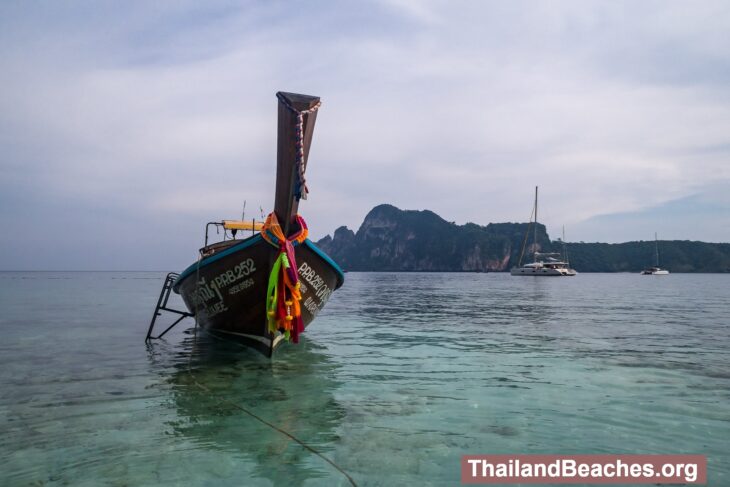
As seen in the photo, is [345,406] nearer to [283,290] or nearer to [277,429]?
[277,429]

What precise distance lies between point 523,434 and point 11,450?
18.5 ft

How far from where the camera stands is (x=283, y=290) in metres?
8.12

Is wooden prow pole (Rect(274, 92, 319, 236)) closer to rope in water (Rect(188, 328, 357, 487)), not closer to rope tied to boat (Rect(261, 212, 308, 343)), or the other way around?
rope tied to boat (Rect(261, 212, 308, 343))

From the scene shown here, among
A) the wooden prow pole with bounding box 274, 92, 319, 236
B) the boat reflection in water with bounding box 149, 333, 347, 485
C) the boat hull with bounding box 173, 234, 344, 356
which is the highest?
the wooden prow pole with bounding box 274, 92, 319, 236

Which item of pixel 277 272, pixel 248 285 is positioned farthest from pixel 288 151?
pixel 248 285

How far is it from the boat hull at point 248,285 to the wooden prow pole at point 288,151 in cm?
93

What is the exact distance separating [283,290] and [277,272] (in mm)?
363

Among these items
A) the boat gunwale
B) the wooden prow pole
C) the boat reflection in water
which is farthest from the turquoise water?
the wooden prow pole

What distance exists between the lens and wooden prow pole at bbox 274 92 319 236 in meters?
6.66

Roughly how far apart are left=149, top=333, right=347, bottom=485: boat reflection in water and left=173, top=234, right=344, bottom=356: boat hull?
69 centimetres

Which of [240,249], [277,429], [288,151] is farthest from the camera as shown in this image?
[240,249]

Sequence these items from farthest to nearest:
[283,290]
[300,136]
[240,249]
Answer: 1. [240,249]
2. [283,290]
3. [300,136]

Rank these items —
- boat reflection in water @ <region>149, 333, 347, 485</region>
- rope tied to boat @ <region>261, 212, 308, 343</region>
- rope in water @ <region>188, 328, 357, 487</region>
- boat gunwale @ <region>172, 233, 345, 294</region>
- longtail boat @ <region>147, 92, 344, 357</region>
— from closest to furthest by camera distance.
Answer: rope in water @ <region>188, 328, 357, 487</region> < boat reflection in water @ <region>149, 333, 347, 485</region> < longtail boat @ <region>147, 92, 344, 357</region> < rope tied to boat @ <region>261, 212, 308, 343</region> < boat gunwale @ <region>172, 233, 345, 294</region>

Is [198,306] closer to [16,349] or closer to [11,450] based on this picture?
[16,349]
